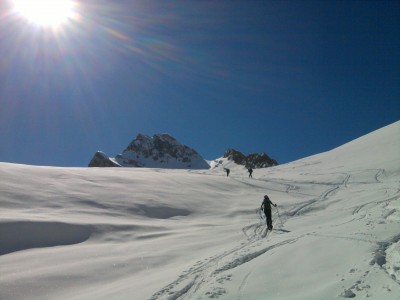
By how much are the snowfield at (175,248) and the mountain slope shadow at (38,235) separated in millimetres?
31

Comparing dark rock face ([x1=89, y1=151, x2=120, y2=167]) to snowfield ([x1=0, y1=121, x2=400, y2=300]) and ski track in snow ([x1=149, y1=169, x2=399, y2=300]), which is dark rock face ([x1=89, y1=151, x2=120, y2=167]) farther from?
ski track in snow ([x1=149, y1=169, x2=399, y2=300])

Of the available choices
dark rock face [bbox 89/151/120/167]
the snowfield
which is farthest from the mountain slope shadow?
dark rock face [bbox 89/151/120/167]

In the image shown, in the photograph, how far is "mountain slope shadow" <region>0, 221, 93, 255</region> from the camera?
10309mm

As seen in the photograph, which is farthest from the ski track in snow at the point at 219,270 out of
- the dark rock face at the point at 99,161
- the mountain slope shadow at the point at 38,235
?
the dark rock face at the point at 99,161

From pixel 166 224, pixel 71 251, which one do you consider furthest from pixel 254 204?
pixel 71 251

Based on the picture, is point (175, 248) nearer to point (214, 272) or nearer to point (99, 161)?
point (214, 272)

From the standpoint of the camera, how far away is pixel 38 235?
11.1 m

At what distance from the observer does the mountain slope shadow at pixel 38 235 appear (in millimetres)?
10309

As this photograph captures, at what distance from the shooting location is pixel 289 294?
19.3 feet

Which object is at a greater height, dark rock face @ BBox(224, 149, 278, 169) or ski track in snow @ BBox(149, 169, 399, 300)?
dark rock face @ BBox(224, 149, 278, 169)

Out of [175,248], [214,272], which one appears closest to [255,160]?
[175,248]

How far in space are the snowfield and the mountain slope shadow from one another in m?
0.03

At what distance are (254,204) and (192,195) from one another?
4017 mm

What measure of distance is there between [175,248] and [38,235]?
4458 millimetres
